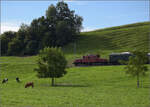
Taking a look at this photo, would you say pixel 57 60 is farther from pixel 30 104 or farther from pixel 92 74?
pixel 30 104

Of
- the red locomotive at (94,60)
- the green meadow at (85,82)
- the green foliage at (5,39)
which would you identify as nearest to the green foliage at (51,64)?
the green meadow at (85,82)

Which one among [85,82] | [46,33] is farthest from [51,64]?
[46,33]

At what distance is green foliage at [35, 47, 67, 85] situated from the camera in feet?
107

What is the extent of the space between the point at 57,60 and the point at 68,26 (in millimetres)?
64565

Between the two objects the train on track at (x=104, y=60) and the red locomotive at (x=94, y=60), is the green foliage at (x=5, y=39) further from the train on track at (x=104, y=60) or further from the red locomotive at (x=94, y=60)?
the red locomotive at (x=94, y=60)

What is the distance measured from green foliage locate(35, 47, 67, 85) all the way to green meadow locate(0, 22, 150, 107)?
1787mm

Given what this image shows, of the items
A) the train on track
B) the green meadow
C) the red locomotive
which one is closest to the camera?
the green meadow

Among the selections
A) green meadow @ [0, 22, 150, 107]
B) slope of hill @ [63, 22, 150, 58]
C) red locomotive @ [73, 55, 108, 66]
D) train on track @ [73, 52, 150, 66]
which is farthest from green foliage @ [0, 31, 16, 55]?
red locomotive @ [73, 55, 108, 66]

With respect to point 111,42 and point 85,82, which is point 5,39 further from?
point 85,82

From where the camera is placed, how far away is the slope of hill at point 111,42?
269 ft

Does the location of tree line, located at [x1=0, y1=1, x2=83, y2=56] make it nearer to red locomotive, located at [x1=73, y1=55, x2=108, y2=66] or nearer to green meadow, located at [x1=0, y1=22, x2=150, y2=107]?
green meadow, located at [x1=0, y1=22, x2=150, y2=107]

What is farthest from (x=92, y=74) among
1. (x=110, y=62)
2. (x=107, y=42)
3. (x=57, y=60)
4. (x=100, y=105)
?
(x=107, y=42)

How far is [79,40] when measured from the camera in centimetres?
9912

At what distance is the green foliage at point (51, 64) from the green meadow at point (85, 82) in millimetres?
1787
